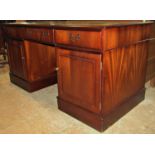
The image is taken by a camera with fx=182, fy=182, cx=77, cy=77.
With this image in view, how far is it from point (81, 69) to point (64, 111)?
562 millimetres

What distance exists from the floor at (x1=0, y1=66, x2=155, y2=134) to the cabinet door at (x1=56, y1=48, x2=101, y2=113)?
0.21m

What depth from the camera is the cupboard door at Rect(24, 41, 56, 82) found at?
2.29 meters

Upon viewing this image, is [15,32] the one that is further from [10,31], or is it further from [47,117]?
[47,117]

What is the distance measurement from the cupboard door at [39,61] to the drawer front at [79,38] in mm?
745

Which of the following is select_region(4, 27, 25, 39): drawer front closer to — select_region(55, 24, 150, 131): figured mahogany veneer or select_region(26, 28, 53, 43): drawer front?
select_region(26, 28, 53, 43): drawer front

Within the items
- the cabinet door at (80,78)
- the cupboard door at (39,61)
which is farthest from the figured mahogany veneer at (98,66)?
the cupboard door at (39,61)

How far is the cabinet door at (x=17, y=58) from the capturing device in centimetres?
230

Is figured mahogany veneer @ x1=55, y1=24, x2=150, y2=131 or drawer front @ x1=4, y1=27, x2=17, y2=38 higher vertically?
drawer front @ x1=4, y1=27, x2=17, y2=38

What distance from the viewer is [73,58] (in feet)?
5.19

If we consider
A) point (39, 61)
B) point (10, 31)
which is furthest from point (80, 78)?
point (10, 31)

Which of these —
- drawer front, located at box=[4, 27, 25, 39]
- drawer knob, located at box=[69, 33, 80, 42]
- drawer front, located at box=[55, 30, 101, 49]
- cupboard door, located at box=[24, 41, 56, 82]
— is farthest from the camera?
cupboard door, located at box=[24, 41, 56, 82]

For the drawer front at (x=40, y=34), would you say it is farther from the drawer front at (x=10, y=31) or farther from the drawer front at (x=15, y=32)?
the drawer front at (x=10, y=31)

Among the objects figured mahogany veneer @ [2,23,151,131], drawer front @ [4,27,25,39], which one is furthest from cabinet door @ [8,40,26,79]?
figured mahogany veneer @ [2,23,151,131]
